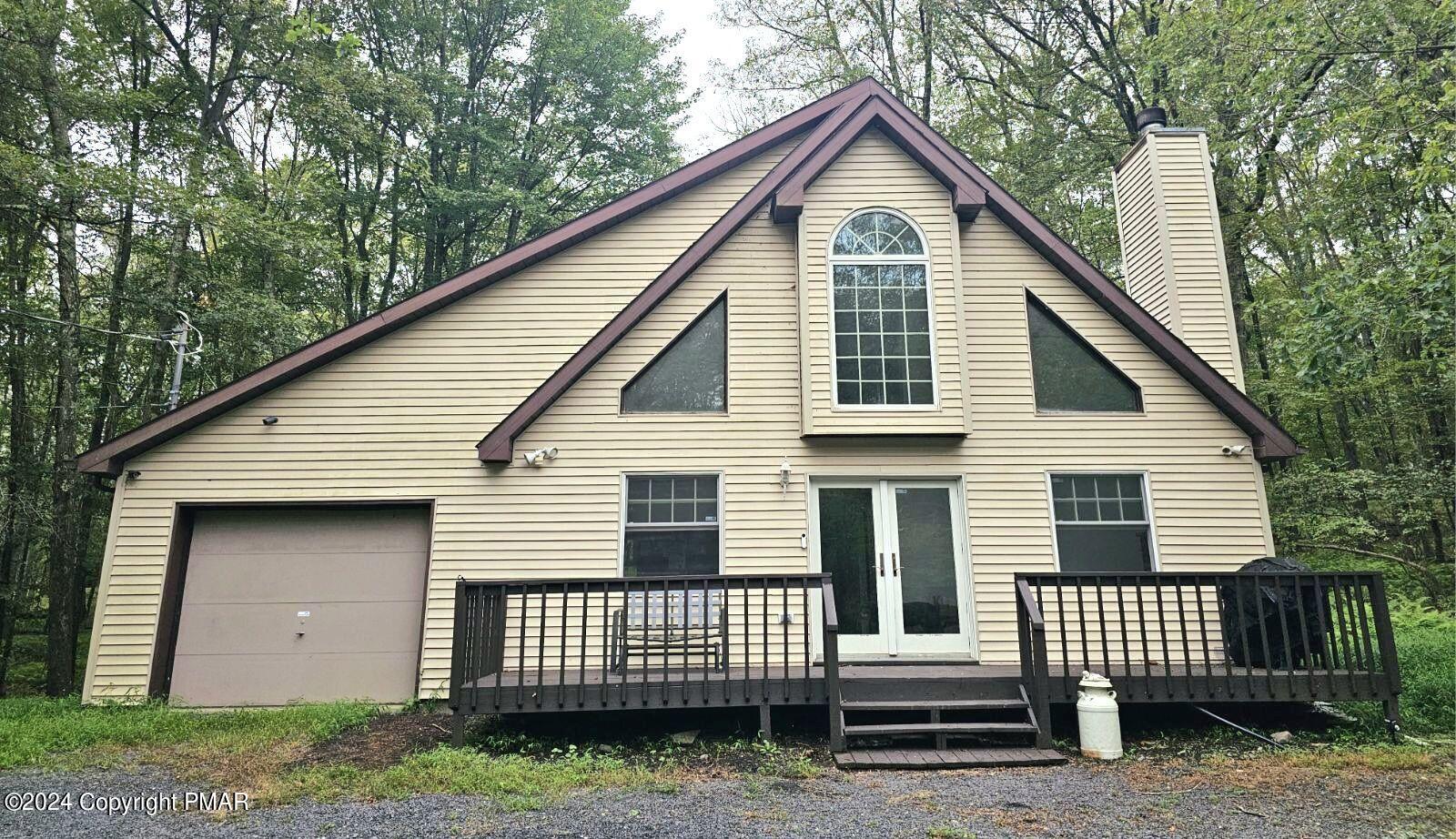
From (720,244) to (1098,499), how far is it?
4415 mm

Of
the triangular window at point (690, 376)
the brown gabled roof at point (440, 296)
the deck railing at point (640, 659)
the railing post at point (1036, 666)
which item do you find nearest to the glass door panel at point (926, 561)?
the deck railing at point (640, 659)

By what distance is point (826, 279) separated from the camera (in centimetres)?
715

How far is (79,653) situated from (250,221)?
9.74 m

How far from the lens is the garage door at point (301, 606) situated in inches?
271

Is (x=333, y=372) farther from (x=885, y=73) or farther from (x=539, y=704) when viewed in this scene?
(x=885, y=73)

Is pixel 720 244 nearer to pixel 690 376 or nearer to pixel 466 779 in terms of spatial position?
pixel 690 376

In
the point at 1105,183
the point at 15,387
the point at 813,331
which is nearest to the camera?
the point at 813,331

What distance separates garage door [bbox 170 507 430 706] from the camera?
6.89 metres

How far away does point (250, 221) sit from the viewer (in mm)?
10781

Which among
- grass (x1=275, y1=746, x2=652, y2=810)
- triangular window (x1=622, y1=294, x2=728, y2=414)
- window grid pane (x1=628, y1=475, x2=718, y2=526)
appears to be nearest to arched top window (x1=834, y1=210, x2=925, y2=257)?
triangular window (x1=622, y1=294, x2=728, y2=414)

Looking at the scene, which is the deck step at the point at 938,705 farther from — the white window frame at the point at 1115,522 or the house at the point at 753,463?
the white window frame at the point at 1115,522

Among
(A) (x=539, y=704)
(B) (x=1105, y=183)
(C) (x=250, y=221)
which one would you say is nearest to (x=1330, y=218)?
(B) (x=1105, y=183)

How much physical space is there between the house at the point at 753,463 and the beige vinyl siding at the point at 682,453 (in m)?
0.03

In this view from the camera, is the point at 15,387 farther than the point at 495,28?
No
